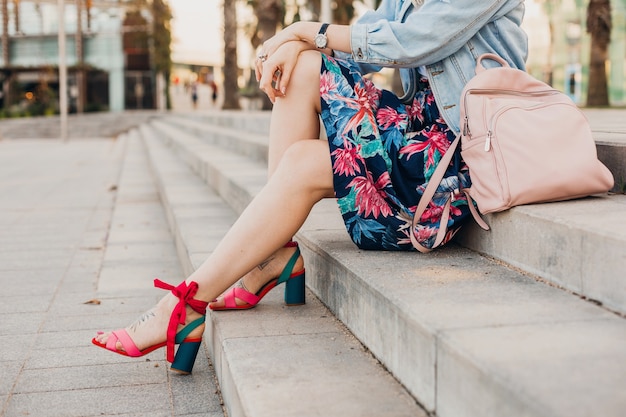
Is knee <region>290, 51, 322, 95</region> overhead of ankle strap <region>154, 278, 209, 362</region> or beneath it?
overhead

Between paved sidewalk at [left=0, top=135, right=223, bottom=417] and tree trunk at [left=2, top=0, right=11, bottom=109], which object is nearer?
paved sidewalk at [left=0, top=135, right=223, bottom=417]

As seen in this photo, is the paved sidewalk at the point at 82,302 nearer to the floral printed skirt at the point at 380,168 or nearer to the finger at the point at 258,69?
the floral printed skirt at the point at 380,168

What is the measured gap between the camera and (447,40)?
94.4 inches

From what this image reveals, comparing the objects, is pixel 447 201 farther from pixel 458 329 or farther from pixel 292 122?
pixel 458 329

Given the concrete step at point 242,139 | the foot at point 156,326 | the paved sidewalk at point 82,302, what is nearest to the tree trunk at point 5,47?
the concrete step at point 242,139

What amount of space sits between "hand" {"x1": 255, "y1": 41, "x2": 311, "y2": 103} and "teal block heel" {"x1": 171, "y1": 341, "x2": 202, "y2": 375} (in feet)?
2.86

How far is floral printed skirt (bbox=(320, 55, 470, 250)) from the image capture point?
2424 mm

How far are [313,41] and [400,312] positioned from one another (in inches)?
44.6

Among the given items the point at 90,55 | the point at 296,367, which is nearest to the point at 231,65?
the point at 296,367

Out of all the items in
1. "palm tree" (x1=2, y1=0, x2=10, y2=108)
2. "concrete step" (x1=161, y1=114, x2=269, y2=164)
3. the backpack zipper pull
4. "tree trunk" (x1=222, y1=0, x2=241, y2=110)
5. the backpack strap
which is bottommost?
"concrete step" (x1=161, y1=114, x2=269, y2=164)

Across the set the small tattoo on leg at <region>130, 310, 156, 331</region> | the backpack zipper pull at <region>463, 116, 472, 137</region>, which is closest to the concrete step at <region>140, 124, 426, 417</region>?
the small tattoo on leg at <region>130, 310, 156, 331</region>

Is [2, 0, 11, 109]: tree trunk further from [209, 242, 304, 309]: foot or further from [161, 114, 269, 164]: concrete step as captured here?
[209, 242, 304, 309]: foot

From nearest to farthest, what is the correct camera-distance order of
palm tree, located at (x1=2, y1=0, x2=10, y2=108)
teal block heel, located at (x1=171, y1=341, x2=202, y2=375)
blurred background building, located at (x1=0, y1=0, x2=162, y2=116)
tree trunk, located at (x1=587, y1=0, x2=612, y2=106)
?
teal block heel, located at (x1=171, y1=341, x2=202, y2=375)
tree trunk, located at (x1=587, y1=0, x2=612, y2=106)
blurred background building, located at (x1=0, y1=0, x2=162, y2=116)
palm tree, located at (x1=2, y1=0, x2=10, y2=108)

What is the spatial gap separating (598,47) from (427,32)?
14.1 meters
